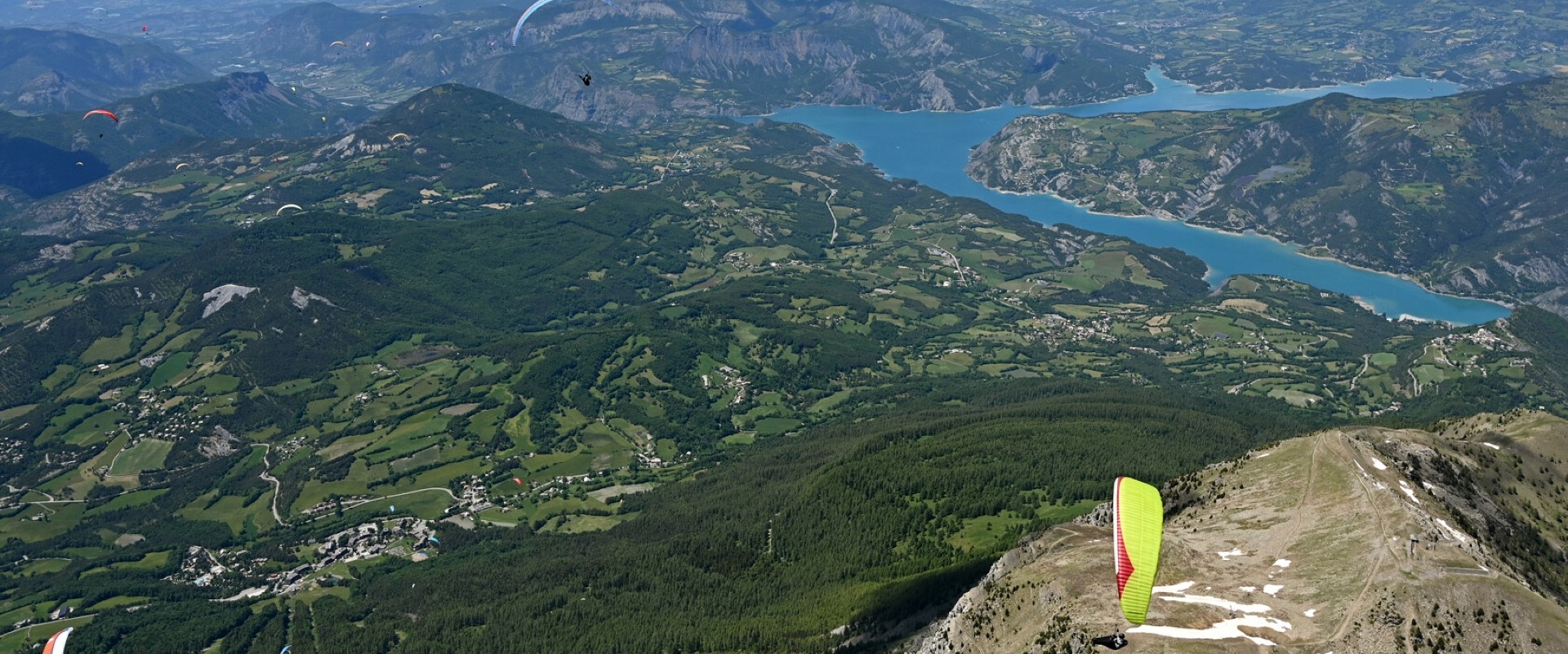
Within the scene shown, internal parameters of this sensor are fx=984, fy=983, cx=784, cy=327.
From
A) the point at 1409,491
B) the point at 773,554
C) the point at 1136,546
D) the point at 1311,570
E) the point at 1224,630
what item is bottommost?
the point at 773,554

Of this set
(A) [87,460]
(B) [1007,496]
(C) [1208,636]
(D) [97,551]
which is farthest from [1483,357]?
(A) [87,460]

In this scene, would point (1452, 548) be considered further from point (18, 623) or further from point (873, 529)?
point (18, 623)

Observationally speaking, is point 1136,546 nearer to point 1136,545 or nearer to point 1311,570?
point 1136,545

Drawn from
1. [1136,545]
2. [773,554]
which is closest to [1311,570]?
[1136,545]

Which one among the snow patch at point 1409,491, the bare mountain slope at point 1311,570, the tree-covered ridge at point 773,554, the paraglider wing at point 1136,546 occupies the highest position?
the paraglider wing at point 1136,546

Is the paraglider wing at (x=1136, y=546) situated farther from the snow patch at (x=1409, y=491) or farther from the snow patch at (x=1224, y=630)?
the snow patch at (x=1409, y=491)

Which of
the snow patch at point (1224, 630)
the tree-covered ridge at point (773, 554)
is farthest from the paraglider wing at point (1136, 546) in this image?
the tree-covered ridge at point (773, 554)
